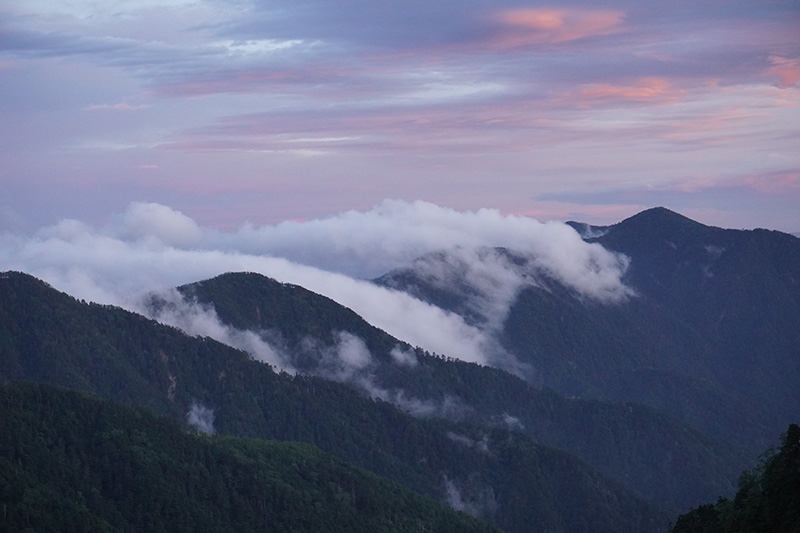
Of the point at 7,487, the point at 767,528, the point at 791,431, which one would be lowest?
the point at 7,487

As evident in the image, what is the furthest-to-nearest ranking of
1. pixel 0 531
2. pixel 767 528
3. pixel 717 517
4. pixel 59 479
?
pixel 59 479
pixel 0 531
pixel 717 517
pixel 767 528

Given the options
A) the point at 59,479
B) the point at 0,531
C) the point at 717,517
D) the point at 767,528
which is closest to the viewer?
the point at 767,528

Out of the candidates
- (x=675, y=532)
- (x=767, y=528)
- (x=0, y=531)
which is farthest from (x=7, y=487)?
(x=767, y=528)

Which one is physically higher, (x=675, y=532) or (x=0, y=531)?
(x=675, y=532)

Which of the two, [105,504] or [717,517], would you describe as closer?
[717,517]

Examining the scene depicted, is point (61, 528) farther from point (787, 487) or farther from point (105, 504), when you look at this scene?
point (787, 487)

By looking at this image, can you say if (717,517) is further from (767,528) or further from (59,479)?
(59,479)
